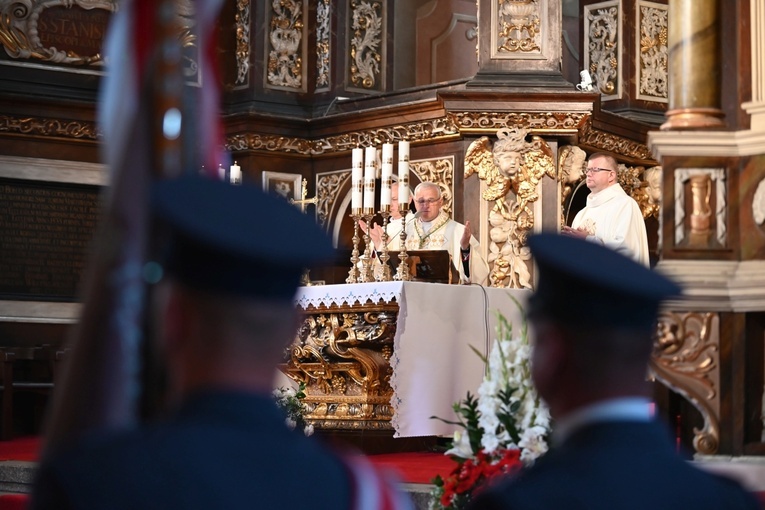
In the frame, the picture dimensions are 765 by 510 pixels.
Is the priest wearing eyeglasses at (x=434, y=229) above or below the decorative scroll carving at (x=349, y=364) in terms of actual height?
above

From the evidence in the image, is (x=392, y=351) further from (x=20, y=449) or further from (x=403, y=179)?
(x=20, y=449)

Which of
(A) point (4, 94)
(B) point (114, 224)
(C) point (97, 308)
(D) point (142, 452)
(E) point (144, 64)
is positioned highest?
(A) point (4, 94)

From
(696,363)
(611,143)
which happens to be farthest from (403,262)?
(611,143)

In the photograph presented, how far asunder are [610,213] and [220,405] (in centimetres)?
974

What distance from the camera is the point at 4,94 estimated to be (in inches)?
485

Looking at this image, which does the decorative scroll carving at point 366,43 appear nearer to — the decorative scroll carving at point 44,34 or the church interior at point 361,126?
the church interior at point 361,126

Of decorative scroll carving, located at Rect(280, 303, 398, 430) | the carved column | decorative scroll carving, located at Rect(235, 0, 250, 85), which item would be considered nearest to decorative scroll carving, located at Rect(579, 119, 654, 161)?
decorative scroll carving, located at Rect(280, 303, 398, 430)

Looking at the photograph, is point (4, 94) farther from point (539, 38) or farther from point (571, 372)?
point (571, 372)

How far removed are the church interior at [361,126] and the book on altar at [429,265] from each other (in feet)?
1.14

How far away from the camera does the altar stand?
29.3 ft

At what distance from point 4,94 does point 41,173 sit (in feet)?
2.63

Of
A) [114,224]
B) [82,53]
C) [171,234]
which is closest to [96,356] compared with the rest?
[114,224]

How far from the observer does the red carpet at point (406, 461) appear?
301 inches

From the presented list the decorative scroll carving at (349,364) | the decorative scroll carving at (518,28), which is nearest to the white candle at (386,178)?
the decorative scroll carving at (349,364)
